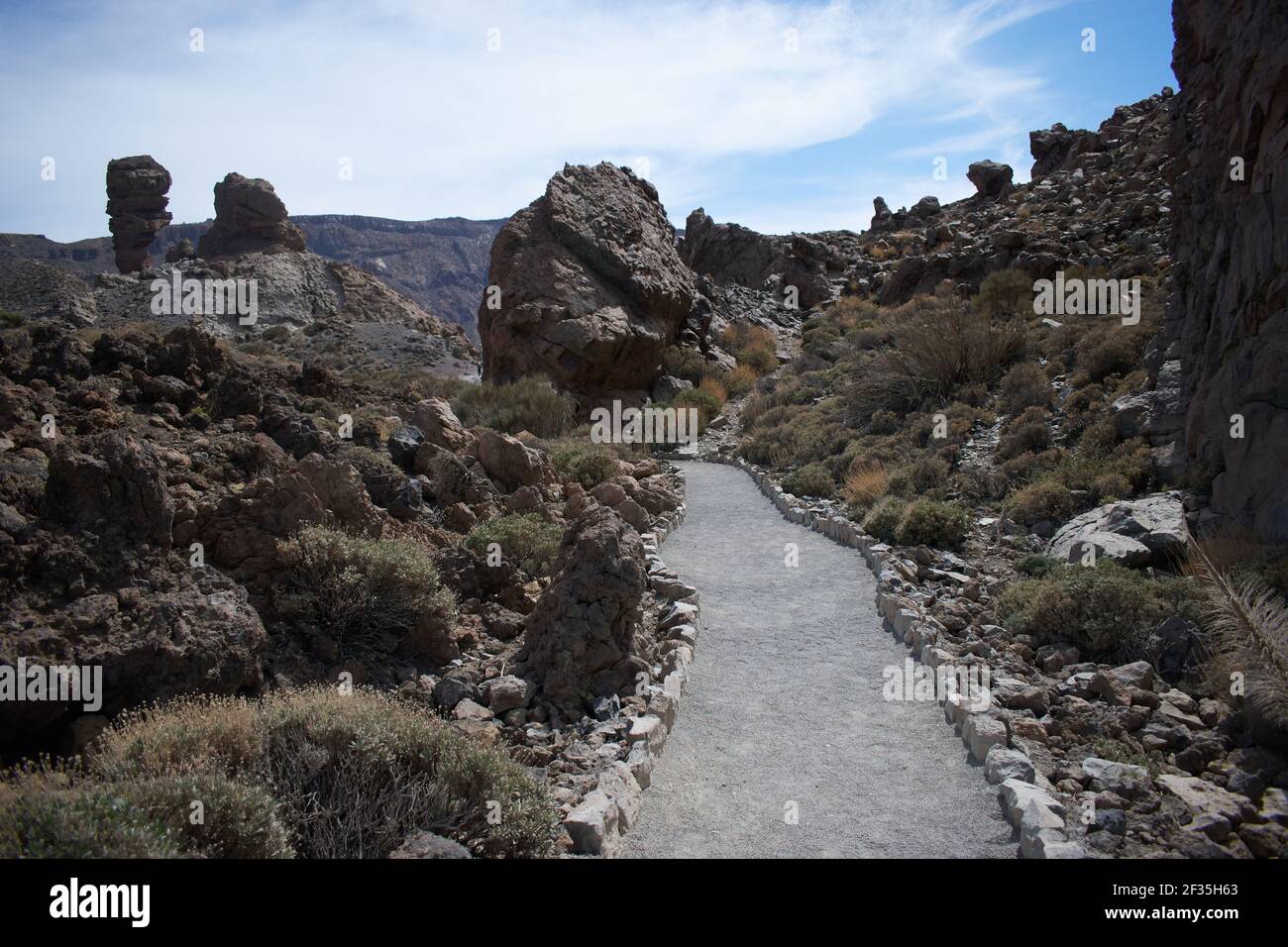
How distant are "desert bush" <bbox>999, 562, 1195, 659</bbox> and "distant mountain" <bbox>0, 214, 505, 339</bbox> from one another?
109 m

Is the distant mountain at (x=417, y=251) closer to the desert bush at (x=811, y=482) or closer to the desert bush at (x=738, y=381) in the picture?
the desert bush at (x=738, y=381)

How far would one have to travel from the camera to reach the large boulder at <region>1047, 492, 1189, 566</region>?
25.3 feet

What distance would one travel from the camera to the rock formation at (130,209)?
58406 mm

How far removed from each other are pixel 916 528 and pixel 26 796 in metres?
8.94

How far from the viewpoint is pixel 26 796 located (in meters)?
3.29

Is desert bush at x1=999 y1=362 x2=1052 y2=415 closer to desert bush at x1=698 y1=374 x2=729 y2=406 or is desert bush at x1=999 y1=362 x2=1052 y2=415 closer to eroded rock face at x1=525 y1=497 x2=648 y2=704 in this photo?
eroded rock face at x1=525 y1=497 x2=648 y2=704

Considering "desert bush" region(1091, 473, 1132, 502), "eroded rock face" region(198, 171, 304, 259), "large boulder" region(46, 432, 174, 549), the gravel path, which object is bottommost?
the gravel path

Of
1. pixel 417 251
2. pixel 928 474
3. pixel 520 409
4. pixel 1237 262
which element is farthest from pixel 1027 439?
pixel 417 251

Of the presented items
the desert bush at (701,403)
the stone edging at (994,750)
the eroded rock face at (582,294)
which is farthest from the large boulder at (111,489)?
the desert bush at (701,403)

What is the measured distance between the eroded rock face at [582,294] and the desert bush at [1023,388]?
10.5 metres

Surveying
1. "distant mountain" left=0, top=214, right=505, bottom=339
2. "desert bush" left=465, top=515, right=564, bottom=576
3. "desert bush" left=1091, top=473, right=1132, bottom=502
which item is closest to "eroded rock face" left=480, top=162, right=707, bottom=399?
"desert bush" left=465, top=515, right=564, bottom=576

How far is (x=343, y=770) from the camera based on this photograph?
13.6 feet
